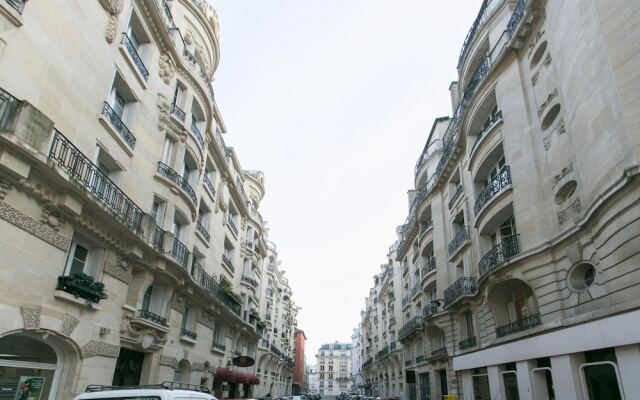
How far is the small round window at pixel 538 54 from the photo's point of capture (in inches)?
618

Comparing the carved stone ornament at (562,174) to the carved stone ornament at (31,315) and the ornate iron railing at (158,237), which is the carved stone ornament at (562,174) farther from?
the carved stone ornament at (31,315)

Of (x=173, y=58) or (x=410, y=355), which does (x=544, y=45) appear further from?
(x=410, y=355)

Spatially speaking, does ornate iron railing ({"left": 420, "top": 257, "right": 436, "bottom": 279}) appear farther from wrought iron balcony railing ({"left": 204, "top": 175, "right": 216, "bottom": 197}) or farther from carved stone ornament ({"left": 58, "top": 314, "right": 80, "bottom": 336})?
carved stone ornament ({"left": 58, "top": 314, "right": 80, "bottom": 336})

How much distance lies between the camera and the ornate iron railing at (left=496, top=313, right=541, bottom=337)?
14727 mm

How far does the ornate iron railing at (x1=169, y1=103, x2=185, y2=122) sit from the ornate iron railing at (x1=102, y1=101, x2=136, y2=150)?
10.8 ft

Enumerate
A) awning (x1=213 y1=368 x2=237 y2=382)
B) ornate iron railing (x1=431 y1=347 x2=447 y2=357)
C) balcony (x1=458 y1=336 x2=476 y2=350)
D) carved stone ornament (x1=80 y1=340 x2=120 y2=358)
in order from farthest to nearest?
ornate iron railing (x1=431 y1=347 x2=447 y2=357) < awning (x1=213 y1=368 x2=237 y2=382) < balcony (x1=458 y1=336 x2=476 y2=350) < carved stone ornament (x1=80 y1=340 x2=120 y2=358)

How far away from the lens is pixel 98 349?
12148 millimetres

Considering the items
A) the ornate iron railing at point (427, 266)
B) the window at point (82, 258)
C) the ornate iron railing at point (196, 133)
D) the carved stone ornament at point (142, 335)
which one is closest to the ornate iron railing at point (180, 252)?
the carved stone ornament at point (142, 335)

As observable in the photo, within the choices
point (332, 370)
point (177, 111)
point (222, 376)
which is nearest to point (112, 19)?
point (177, 111)

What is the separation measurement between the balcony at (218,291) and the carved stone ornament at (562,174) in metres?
15.4

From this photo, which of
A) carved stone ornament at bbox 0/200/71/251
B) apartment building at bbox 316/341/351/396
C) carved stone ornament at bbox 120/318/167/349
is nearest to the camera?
carved stone ornament at bbox 0/200/71/251

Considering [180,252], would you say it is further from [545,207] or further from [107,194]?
[545,207]

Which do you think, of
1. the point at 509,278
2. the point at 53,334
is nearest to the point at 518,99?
the point at 509,278

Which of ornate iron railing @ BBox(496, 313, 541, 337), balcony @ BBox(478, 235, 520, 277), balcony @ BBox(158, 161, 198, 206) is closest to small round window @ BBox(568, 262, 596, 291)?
ornate iron railing @ BBox(496, 313, 541, 337)
